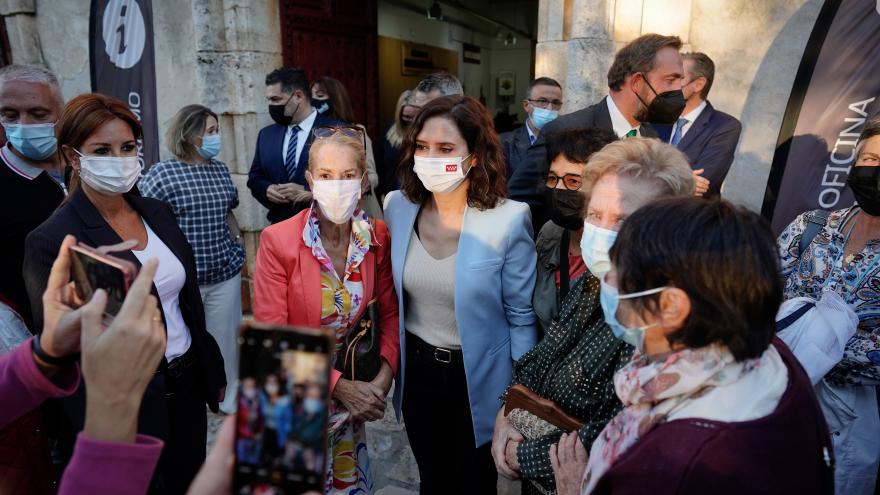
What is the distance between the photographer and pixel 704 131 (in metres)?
3.22

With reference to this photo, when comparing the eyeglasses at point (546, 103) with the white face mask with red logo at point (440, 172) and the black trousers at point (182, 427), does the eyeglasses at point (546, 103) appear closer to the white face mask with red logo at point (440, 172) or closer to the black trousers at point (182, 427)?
the white face mask with red logo at point (440, 172)

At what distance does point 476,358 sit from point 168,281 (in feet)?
4.26

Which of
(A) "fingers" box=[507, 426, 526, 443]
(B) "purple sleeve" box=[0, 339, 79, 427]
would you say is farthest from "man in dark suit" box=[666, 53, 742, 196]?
(B) "purple sleeve" box=[0, 339, 79, 427]

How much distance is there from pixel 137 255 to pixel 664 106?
8.62ft

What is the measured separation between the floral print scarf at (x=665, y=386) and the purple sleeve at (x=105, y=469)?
900 millimetres

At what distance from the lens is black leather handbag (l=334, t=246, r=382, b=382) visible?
2109 millimetres

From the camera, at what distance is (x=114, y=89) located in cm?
547

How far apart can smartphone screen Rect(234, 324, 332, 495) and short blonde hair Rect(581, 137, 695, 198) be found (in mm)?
1119

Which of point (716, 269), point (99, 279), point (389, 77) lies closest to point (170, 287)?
point (99, 279)

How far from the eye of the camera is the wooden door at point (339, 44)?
511 centimetres

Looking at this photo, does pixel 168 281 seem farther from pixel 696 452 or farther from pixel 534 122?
pixel 534 122

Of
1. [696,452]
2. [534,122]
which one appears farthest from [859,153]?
[534,122]

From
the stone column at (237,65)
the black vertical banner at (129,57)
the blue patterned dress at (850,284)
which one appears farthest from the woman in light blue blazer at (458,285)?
the black vertical banner at (129,57)

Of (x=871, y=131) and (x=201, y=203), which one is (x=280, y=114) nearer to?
(x=201, y=203)
